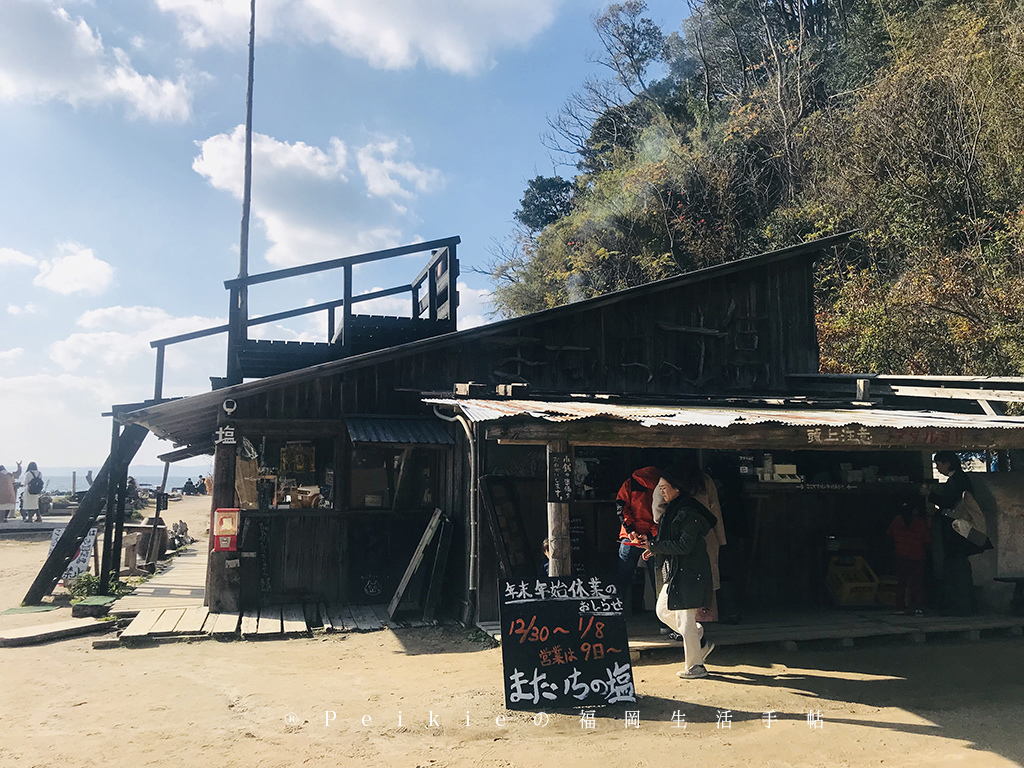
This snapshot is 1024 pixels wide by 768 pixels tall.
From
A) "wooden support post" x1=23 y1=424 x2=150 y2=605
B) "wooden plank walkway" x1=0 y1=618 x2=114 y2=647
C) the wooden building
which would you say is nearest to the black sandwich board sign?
the wooden building

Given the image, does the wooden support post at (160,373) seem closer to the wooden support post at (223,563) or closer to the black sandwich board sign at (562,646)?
the wooden support post at (223,563)

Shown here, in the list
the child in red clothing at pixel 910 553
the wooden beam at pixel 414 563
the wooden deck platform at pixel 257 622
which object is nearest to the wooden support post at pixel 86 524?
the wooden deck platform at pixel 257 622

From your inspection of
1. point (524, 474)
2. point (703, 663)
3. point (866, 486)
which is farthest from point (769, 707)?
point (866, 486)

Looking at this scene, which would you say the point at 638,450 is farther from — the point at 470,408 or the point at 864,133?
the point at 864,133

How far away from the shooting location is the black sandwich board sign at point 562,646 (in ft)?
18.9

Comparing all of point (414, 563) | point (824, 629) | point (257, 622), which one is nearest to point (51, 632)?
point (257, 622)

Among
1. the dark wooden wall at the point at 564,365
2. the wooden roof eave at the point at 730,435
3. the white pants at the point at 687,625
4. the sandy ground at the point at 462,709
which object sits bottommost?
the sandy ground at the point at 462,709

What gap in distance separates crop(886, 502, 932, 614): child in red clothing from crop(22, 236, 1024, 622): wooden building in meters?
0.47

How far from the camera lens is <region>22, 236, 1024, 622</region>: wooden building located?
881 cm

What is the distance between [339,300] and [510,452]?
6.43m

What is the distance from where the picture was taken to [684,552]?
20.1ft

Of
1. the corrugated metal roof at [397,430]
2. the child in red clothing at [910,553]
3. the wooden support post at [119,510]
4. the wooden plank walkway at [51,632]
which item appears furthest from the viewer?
the wooden support post at [119,510]

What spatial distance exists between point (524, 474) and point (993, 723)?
5168 millimetres

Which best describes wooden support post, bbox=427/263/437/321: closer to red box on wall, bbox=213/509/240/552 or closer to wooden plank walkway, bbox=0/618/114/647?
red box on wall, bbox=213/509/240/552
